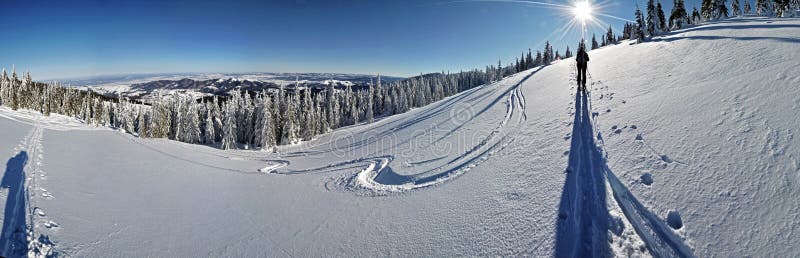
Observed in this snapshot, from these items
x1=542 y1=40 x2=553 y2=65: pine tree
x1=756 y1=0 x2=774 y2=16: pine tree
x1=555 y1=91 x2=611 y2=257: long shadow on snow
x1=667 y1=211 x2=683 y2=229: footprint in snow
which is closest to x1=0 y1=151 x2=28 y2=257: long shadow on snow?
x1=555 y1=91 x2=611 y2=257: long shadow on snow

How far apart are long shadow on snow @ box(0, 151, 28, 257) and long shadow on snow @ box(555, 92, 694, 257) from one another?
9.76 metres

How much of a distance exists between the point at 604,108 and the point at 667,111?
2.40 m

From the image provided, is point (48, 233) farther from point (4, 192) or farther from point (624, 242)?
point (624, 242)

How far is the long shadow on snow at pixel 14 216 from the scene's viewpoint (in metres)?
5.83

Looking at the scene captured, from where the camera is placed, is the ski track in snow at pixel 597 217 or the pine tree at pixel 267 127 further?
the pine tree at pixel 267 127

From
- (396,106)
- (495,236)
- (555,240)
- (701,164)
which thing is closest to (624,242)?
(555,240)

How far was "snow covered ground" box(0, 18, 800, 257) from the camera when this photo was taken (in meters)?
3.47

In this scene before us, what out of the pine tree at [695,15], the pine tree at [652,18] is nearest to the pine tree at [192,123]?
the pine tree at [652,18]

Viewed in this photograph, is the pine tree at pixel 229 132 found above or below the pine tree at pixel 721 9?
below

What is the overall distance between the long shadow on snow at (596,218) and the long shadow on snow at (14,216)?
32.0ft

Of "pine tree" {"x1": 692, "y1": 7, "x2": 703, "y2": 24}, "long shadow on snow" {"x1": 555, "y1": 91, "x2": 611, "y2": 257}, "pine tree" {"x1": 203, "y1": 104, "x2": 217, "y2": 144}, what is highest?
"pine tree" {"x1": 692, "y1": 7, "x2": 703, "y2": 24}

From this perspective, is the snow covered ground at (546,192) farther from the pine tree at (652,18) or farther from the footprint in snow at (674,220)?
the pine tree at (652,18)

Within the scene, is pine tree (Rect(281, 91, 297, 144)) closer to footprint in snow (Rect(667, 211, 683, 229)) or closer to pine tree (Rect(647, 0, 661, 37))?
footprint in snow (Rect(667, 211, 683, 229))

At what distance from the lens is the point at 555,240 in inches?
152
